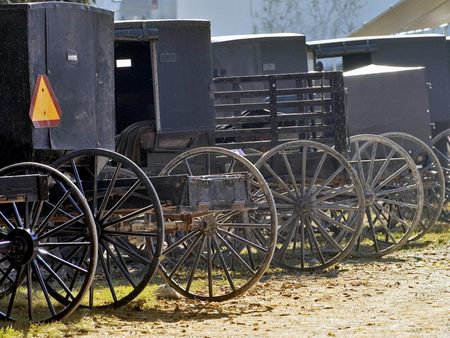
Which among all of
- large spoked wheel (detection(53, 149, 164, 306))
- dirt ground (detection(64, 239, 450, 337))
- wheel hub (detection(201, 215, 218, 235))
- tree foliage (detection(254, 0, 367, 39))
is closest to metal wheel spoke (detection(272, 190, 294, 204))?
dirt ground (detection(64, 239, 450, 337))

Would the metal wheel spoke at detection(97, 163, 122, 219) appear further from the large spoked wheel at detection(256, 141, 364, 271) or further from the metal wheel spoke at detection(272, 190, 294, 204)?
the metal wheel spoke at detection(272, 190, 294, 204)

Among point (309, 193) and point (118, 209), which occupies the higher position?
point (118, 209)

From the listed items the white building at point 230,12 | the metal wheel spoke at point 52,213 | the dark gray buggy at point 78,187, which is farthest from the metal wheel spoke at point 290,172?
the white building at point 230,12

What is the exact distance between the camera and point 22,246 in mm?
7754

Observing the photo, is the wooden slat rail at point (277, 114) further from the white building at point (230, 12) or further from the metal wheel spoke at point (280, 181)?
the white building at point (230, 12)

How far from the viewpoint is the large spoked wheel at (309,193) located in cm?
1128

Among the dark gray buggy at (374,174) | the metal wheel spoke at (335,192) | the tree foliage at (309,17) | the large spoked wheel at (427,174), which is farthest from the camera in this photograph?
the tree foliage at (309,17)

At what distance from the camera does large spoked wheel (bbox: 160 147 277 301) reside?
30.0 feet

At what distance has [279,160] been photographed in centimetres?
1201

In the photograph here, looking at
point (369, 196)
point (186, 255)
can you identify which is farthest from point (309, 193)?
point (186, 255)

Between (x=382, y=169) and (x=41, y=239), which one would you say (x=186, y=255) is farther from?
(x=382, y=169)

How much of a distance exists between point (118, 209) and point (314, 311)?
1.56 m

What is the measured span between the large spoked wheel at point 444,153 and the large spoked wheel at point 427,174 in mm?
307

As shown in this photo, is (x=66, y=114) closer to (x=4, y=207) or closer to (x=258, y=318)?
(x=4, y=207)
